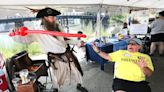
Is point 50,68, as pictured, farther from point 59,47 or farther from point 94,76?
point 94,76

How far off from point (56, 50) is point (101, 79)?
5.08 ft

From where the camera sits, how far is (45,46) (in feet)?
11.0

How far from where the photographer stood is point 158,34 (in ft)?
20.9

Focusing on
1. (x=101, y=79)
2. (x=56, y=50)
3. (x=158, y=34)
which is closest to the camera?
(x=56, y=50)

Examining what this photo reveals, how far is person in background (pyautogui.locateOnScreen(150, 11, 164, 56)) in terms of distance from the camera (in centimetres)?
625

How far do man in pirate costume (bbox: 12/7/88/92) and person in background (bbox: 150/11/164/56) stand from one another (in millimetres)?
3517

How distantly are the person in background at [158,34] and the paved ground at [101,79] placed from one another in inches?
29.5

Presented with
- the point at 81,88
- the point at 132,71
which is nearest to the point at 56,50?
the point at 81,88

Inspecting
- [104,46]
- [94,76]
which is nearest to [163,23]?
[104,46]

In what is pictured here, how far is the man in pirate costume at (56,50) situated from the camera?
3.30 m

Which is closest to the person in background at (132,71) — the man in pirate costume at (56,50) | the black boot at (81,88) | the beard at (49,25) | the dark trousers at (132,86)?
the dark trousers at (132,86)

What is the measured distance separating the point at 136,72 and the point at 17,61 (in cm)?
180

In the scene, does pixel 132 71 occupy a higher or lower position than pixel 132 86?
higher

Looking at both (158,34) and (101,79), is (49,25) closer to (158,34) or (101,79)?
(101,79)
